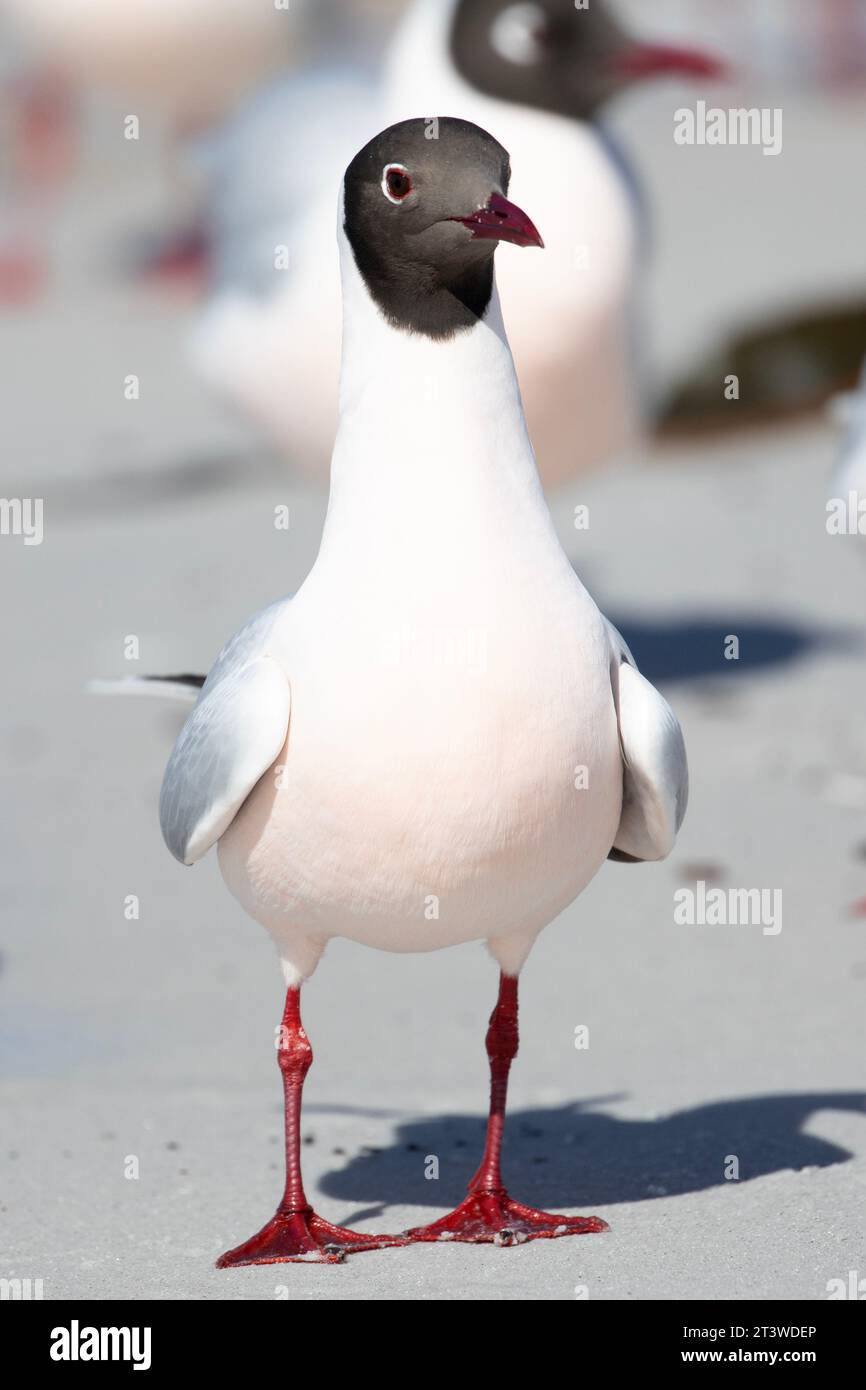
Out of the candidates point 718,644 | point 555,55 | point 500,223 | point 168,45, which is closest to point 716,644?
point 718,644

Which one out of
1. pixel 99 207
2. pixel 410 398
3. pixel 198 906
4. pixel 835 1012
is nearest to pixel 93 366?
pixel 99 207

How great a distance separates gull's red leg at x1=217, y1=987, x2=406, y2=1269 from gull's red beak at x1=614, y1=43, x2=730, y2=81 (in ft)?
15.5

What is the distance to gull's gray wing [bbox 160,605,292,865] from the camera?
3789 mm

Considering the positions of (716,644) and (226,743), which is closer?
(226,743)

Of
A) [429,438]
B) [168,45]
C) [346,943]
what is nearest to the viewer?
[429,438]

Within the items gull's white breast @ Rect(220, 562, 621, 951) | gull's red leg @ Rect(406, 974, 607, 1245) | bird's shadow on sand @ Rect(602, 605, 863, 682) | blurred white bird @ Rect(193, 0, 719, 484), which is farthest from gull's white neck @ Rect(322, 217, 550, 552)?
bird's shadow on sand @ Rect(602, 605, 863, 682)

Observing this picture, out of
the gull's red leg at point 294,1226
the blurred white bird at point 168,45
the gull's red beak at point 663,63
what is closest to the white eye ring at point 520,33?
the gull's red beak at point 663,63

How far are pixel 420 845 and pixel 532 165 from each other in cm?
421

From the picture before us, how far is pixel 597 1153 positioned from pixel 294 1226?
868mm

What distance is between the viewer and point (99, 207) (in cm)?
1964

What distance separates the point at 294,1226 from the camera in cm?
400

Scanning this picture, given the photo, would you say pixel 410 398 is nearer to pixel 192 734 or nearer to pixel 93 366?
pixel 192 734

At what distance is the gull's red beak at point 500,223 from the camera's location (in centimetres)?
369

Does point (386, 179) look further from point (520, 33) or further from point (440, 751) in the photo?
→ point (520, 33)
